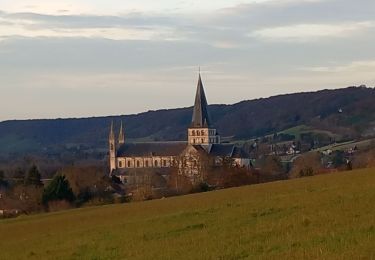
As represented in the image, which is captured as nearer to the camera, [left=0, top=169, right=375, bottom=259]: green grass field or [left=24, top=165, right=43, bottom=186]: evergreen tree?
[left=0, top=169, right=375, bottom=259]: green grass field

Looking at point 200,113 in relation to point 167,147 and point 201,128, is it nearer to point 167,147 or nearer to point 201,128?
point 201,128

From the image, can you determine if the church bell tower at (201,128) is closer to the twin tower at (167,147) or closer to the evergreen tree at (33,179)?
the twin tower at (167,147)

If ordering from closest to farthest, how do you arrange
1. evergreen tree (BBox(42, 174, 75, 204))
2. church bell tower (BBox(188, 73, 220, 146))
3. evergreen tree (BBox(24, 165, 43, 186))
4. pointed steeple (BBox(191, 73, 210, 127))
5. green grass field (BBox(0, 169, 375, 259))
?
green grass field (BBox(0, 169, 375, 259)) < evergreen tree (BBox(42, 174, 75, 204)) < evergreen tree (BBox(24, 165, 43, 186)) < pointed steeple (BBox(191, 73, 210, 127)) < church bell tower (BBox(188, 73, 220, 146))

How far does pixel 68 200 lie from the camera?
244ft

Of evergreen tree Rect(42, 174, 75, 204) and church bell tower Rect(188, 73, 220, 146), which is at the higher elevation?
church bell tower Rect(188, 73, 220, 146)

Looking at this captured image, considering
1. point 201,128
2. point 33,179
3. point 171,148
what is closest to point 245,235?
point 33,179

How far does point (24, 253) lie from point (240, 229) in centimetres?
777

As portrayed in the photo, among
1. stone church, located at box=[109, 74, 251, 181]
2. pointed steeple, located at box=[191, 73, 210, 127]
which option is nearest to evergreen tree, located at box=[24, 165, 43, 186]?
stone church, located at box=[109, 74, 251, 181]

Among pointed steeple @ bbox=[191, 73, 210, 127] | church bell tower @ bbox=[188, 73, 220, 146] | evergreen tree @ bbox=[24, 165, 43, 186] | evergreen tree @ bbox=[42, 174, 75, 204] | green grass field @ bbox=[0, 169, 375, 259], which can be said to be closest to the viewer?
green grass field @ bbox=[0, 169, 375, 259]

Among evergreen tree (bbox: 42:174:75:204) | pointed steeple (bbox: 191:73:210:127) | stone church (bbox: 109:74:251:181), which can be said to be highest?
pointed steeple (bbox: 191:73:210:127)

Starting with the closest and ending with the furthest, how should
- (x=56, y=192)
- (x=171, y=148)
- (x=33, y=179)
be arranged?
(x=56, y=192) → (x=33, y=179) → (x=171, y=148)

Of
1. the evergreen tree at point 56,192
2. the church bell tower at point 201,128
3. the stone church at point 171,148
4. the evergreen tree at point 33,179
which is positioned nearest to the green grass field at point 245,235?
the evergreen tree at point 56,192

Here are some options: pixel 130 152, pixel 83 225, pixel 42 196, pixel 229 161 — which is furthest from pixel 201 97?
pixel 83 225

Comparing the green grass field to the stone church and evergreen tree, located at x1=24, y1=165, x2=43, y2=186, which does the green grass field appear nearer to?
evergreen tree, located at x1=24, y1=165, x2=43, y2=186
